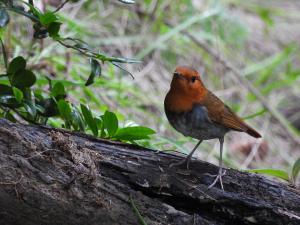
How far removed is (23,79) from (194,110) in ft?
2.56

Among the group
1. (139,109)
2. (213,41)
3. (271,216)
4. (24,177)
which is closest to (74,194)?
(24,177)

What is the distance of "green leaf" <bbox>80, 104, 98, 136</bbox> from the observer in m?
2.64

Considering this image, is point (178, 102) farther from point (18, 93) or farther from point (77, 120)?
point (18, 93)

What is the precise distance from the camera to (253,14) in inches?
290

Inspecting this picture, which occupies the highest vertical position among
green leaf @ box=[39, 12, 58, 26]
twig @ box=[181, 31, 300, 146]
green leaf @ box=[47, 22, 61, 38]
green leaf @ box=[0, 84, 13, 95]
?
green leaf @ box=[39, 12, 58, 26]

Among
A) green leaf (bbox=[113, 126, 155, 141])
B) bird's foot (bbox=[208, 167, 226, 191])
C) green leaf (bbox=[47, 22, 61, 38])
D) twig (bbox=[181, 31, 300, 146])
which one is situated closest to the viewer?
green leaf (bbox=[47, 22, 61, 38])

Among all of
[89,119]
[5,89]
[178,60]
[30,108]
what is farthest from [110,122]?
[178,60]

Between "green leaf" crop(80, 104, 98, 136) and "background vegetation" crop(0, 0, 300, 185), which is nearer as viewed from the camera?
"green leaf" crop(80, 104, 98, 136)

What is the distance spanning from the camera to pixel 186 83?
284 cm

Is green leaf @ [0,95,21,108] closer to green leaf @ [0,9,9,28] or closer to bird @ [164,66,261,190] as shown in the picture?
green leaf @ [0,9,9,28]

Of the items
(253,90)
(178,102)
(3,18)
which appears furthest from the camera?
(253,90)

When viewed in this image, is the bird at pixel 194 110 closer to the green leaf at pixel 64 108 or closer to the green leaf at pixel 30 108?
the green leaf at pixel 64 108

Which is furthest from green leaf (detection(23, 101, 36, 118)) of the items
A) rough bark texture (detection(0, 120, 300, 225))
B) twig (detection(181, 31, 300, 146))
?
twig (detection(181, 31, 300, 146))

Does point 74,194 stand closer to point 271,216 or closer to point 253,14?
point 271,216
